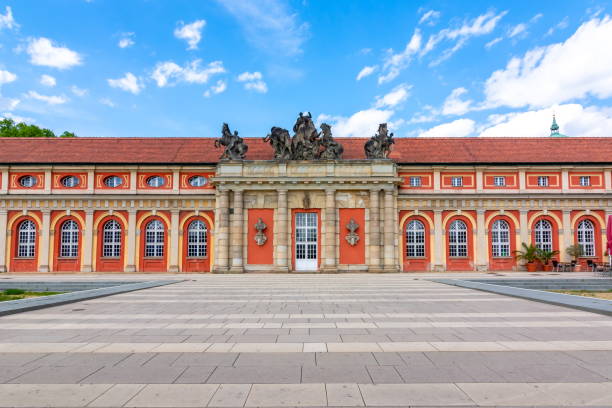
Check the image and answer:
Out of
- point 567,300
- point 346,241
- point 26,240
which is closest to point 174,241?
point 26,240

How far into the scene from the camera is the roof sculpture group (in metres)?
32.5

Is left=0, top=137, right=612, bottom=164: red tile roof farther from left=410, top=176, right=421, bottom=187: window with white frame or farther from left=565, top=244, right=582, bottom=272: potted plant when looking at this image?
left=565, top=244, right=582, bottom=272: potted plant

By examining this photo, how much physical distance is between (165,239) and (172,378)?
29282 millimetres

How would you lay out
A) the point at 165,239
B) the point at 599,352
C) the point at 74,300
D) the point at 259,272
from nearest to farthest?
the point at 599,352 → the point at 74,300 → the point at 259,272 → the point at 165,239

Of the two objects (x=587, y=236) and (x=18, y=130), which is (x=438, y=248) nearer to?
(x=587, y=236)

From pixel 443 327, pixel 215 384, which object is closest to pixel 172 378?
pixel 215 384

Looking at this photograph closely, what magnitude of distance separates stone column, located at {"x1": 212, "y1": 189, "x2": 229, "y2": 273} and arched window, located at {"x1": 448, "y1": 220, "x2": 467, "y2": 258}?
16.4 meters

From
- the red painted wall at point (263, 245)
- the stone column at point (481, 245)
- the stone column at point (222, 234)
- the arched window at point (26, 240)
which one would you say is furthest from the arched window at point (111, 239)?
the stone column at point (481, 245)

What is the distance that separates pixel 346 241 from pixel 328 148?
6841mm

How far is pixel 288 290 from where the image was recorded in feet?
58.9

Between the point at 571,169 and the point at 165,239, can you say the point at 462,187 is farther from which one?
the point at 165,239

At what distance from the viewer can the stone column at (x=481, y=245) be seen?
32812 millimetres

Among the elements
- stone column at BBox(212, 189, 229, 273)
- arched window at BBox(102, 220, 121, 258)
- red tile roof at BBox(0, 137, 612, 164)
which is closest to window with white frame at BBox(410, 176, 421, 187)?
red tile roof at BBox(0, 137, 612, 164)

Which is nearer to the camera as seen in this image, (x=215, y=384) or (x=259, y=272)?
(x=215, y=384)
